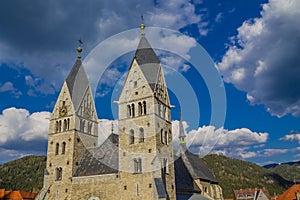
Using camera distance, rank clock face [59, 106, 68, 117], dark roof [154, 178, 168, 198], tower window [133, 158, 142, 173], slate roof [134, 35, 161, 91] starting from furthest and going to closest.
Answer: clock face [59, 106, 68, 117] → slate roof [134, 35, 161, 91] → tower window [133, 158, 142, 173] → dark roof [154, 178, 168, 198]

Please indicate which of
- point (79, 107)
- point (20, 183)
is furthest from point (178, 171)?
point (20, 183)

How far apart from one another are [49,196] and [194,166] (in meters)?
28.6

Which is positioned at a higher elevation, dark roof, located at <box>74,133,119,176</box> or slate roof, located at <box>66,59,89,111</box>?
slate roof, located at <box>66,59,89,111</box>

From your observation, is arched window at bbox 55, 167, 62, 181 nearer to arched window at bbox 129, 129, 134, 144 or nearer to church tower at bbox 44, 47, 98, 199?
church tower at bbox 44, 47, 98, 199

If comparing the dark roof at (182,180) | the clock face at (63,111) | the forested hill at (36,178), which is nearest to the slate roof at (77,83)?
the clock face at (63,111)

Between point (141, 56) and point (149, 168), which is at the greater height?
point (141, 56)

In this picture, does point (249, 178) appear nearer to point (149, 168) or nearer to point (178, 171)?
point (178, 171)

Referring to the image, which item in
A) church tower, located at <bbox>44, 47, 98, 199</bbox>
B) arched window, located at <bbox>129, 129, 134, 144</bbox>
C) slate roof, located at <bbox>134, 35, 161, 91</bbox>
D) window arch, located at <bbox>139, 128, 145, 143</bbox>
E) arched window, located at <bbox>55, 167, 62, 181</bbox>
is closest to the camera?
window arch, located at <bbox>139, 128, 145, 143</bbox>

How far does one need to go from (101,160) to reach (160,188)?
1017cm

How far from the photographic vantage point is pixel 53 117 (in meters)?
45.6

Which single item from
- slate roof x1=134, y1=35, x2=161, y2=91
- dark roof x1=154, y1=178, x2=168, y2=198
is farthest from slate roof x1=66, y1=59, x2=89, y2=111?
dark roof x1=154, y1=178, x2=168, y2=198

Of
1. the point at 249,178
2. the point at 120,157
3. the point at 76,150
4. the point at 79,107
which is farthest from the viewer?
the point at 249,178

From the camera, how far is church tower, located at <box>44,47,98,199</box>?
40.7 meters

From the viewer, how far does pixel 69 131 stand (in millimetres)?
43000
